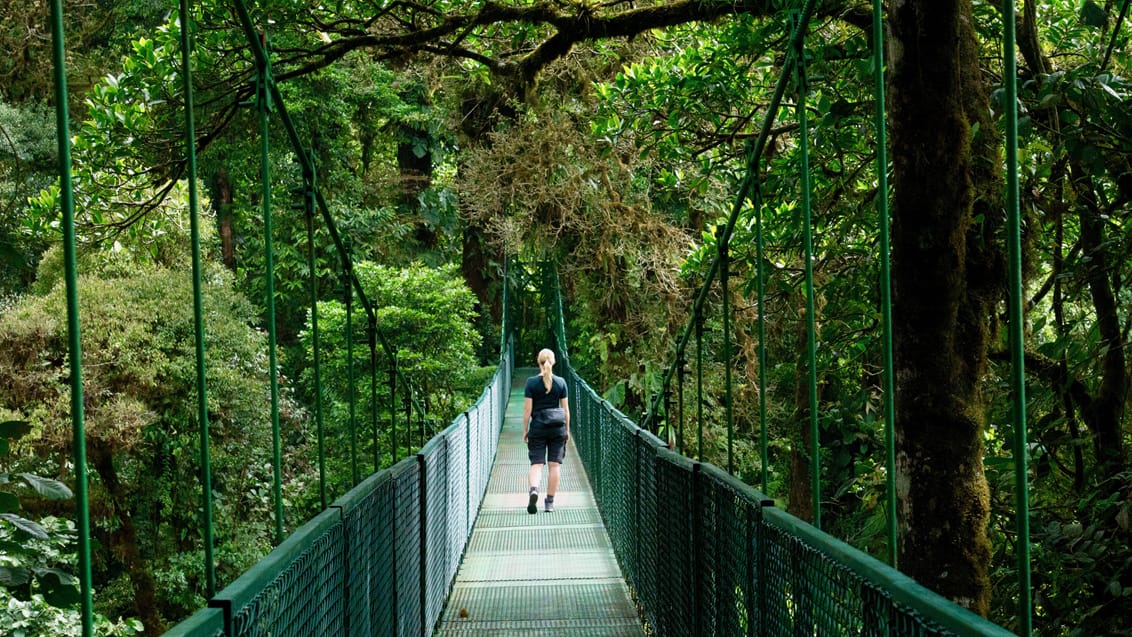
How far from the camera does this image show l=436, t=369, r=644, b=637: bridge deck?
4230 millimetres

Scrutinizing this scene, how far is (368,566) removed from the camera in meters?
2.48

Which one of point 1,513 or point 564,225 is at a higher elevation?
point 564,225

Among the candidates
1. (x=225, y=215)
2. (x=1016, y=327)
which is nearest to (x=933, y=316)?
(x=1016, y=327)

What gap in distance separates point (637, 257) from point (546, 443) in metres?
2.75

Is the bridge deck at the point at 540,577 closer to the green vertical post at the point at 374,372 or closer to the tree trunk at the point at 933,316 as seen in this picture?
the green vertical post at the point at 374,372

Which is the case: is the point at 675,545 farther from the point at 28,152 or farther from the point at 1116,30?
the point at 28,152

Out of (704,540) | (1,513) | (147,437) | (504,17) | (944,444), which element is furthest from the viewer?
(147,437)

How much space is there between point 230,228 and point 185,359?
8605 mm

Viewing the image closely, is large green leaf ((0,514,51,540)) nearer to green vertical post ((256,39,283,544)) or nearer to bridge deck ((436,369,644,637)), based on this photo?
green vertical post ((256,39,283,544))

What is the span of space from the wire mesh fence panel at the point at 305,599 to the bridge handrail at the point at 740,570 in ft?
2.63

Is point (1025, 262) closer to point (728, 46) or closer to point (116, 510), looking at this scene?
point (728, 46)

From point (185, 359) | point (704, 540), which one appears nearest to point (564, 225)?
point (185, 359)

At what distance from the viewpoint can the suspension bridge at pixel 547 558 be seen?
1312 mm

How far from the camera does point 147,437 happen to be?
9.91 meters
